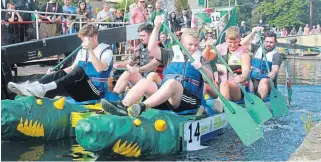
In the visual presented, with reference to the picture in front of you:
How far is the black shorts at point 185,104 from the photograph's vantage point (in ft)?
21.1

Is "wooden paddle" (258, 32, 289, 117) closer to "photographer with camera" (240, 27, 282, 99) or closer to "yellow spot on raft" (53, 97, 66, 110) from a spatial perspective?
"photographer with camera" (240, 27, 282, 99)

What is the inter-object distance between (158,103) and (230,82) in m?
2.31

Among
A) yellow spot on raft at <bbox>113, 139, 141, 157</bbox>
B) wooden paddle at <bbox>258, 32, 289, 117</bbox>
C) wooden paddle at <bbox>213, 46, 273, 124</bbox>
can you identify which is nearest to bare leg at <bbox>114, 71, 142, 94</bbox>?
wooden paddle at <bbox>213, 46, 273, 124</bbox>

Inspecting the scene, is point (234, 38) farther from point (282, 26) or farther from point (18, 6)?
point (282, 26)

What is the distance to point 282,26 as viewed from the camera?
66875 millimetres

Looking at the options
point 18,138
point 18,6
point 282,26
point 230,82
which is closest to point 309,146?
point 230,82

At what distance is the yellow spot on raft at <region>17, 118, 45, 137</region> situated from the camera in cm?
639

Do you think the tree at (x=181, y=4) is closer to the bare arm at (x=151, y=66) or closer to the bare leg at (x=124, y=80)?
the bare leg at (x=124, y=80)

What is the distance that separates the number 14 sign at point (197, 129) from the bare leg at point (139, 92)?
0.63 metres

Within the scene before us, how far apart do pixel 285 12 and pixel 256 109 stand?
204 feet

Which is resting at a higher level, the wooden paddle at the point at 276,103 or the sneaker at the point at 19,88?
the sneaker at the point at 19,88

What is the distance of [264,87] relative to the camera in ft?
30.0

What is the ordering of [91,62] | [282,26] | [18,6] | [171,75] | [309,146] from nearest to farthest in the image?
1. [309,146]
2. [171,75]
3. [91,62]
4. [18,6]
5. [282,26]

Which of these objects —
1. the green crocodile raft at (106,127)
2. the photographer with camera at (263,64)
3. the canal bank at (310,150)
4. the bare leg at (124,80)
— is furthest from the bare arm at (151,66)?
the photographer with camera at (263,64)
